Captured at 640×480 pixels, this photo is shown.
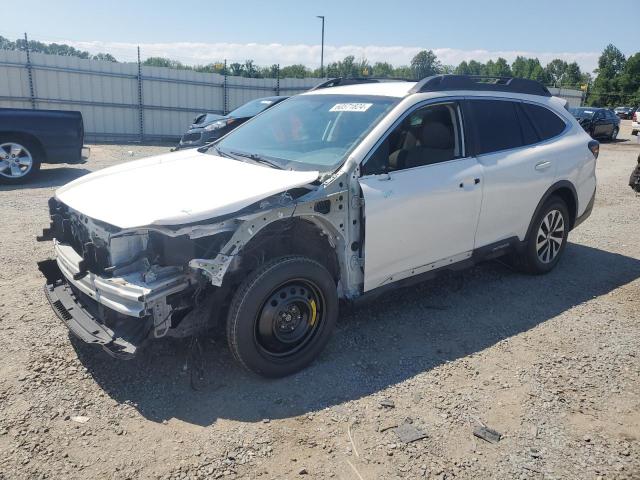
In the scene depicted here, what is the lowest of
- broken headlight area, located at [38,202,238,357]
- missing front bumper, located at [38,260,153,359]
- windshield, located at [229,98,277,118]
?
missing front bumper, located at [38,260,153,359]

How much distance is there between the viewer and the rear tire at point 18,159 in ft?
30.0

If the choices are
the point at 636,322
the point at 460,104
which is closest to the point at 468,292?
the point at 636,322

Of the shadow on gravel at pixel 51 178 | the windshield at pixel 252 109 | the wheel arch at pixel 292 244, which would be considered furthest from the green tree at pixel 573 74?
the wheel arch at pixel 292 244

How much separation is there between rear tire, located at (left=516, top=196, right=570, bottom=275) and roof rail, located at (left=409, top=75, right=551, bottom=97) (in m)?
1.17

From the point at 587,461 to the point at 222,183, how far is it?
2.75 m

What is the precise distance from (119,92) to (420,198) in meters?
16.7

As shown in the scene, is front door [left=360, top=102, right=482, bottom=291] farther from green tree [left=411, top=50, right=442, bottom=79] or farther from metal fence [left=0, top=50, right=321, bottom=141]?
metal fence [left=0, top=50, right=321, bottom=141]

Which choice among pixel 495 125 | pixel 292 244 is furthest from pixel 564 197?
pixel 292 244

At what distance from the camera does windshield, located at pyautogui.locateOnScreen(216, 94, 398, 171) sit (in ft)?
12.5

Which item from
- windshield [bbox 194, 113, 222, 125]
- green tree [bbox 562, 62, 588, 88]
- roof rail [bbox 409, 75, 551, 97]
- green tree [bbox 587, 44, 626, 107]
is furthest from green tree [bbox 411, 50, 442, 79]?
green tree [bbox 562, 62, 588, 88]

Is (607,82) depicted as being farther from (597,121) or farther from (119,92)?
(119,92)

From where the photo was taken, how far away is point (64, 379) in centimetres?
338

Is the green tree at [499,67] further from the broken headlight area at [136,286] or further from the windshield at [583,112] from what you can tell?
the broken headlight area at [136,286]

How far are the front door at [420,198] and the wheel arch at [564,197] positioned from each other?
41.6 inches
